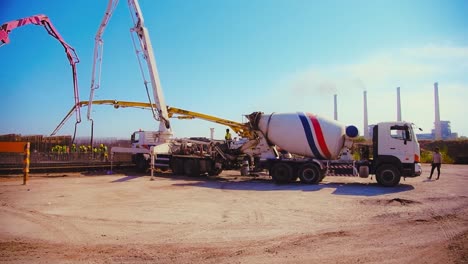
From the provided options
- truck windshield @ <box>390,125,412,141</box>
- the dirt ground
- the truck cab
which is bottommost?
the dirt ground

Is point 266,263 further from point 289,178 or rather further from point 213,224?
point 289,178

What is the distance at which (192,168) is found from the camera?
21328 millimetres

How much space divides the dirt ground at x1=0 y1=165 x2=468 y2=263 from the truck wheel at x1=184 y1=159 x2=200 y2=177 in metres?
7.74

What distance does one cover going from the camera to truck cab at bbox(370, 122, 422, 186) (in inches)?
620

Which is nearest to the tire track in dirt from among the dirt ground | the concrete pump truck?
the dirt ground

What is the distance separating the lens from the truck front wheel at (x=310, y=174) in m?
17.0

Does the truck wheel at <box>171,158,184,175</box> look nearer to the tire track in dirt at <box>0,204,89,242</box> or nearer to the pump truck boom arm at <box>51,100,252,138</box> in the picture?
the pump truck boom arm at <box>51,100,252,138</box>

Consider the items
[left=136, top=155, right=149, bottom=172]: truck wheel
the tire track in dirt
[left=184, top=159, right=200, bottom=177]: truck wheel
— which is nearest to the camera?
the tire track in dirt

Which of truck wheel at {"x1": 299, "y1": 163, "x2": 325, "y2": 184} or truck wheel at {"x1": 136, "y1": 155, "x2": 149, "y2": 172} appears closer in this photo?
truck wheel at {"x1": 299, "y1": 163, "x2": 325, "y2": 184}

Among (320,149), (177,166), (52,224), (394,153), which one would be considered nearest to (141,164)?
(177,166)

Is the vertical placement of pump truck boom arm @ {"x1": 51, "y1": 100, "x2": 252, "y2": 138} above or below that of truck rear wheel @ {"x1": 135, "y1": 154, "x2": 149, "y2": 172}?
above

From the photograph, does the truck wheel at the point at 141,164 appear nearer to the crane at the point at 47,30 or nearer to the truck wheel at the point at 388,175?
the crane at the point at 47,30

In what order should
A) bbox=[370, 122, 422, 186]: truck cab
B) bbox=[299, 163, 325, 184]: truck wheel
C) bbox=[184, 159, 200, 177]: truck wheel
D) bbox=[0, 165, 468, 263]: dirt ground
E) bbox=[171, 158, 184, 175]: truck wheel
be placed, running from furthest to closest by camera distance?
bbox=[171, 158, 184, 175]: truck wheel → bbox=[184, 159, 200, 177]: truck wheel → bbox=[299, 163, 325, 184]: truck wheel → bbox=[370, 122, 422, 186]: truck cab → bbox=[0, 165, 468, 263]: dirt ground

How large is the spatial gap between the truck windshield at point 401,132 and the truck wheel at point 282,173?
497cm
